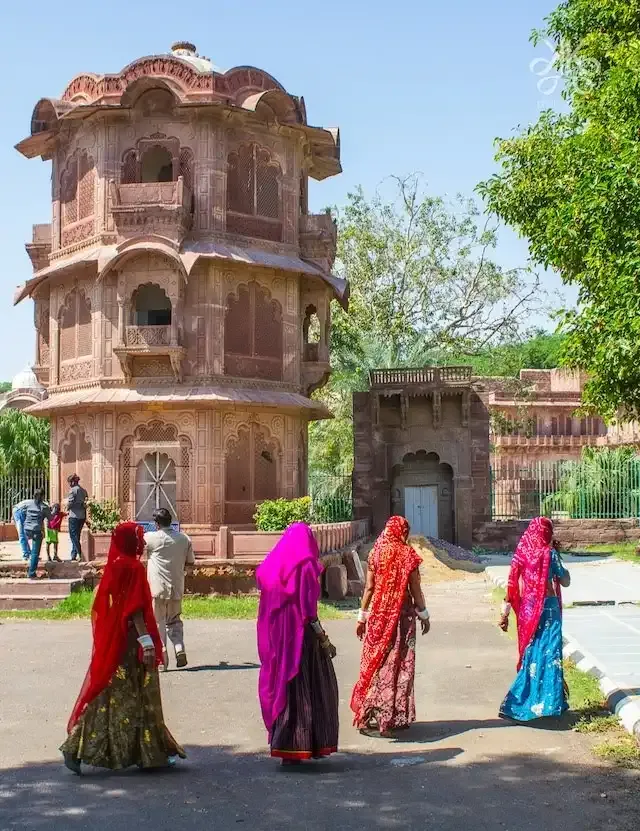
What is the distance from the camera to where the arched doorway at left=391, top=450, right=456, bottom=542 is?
30.7m

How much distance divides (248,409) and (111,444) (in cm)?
310

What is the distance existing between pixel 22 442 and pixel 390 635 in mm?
28786

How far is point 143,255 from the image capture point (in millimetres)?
23422

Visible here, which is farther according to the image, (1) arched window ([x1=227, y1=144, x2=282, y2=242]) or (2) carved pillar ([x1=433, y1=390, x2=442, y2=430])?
(2) carved pillar ([x1=433, y1=390, x2=442, y2=430])

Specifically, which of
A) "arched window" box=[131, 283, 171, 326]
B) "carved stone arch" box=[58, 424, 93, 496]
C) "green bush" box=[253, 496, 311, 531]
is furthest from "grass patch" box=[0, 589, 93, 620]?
"arched window" box=[131, 283, 171, 326]

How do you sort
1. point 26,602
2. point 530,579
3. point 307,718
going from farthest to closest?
point 26,602 → point 530,579 → point 307,718

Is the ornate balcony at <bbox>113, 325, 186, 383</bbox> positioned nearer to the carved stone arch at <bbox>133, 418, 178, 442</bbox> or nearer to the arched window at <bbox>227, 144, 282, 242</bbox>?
the carved stone arch at <bbox>133, 418, 178, 442</bbox>

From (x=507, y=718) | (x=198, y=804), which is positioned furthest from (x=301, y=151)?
(x=198, y=804)

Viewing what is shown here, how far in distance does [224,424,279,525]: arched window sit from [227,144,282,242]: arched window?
453 cm

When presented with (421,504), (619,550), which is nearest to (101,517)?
(421,504)

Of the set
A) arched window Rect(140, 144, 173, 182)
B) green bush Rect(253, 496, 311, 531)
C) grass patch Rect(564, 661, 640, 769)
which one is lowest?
grass patch Rect(564, 661, 640, 769)

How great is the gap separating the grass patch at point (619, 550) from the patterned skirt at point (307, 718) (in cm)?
1990

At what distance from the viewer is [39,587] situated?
1783cm

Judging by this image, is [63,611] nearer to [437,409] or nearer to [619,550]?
[437,409]
